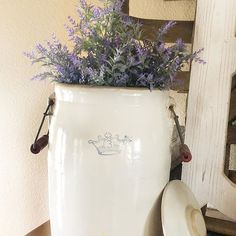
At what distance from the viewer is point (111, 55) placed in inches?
16.6

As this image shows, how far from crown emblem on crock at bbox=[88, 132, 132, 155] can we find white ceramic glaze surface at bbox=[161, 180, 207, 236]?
0.32 feet

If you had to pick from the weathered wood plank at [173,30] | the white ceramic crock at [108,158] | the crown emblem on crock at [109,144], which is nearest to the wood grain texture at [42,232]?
the white ceramic crock at [108,158]

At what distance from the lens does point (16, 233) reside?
3.12ft

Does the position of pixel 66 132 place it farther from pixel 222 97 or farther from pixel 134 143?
pixel 222 97

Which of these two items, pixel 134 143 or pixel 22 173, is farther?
pixel 22 173

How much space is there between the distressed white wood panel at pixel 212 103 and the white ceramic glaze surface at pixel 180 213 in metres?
0.05

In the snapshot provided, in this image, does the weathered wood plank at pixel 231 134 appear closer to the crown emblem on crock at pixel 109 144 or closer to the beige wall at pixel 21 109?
the crown emblem on crock at pixel 109 144

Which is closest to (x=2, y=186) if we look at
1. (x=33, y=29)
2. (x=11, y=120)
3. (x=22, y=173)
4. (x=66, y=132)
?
(x=22, y=173)

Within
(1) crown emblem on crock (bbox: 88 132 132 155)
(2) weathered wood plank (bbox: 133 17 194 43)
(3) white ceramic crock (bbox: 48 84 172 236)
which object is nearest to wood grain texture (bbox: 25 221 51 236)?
(3) white ceramic crock (bbox: 48 84 172 236)

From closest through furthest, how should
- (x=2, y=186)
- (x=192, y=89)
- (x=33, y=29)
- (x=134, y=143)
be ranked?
(x=134, y=143), (x=192, y=89), (x=33, y=29), (x=2, y=186)

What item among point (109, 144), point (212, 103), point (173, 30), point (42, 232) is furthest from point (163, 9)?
point (42, 232)

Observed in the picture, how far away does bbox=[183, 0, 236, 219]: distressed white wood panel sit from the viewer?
49 centimetres

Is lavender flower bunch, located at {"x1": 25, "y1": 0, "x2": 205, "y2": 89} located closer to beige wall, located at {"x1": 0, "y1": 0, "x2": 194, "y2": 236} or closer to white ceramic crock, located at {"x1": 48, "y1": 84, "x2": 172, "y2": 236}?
white ceramic crock, located at {"x1": 48, "y1": 84, "x2": 172, "y2": 236}

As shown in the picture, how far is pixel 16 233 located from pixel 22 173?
184mm
